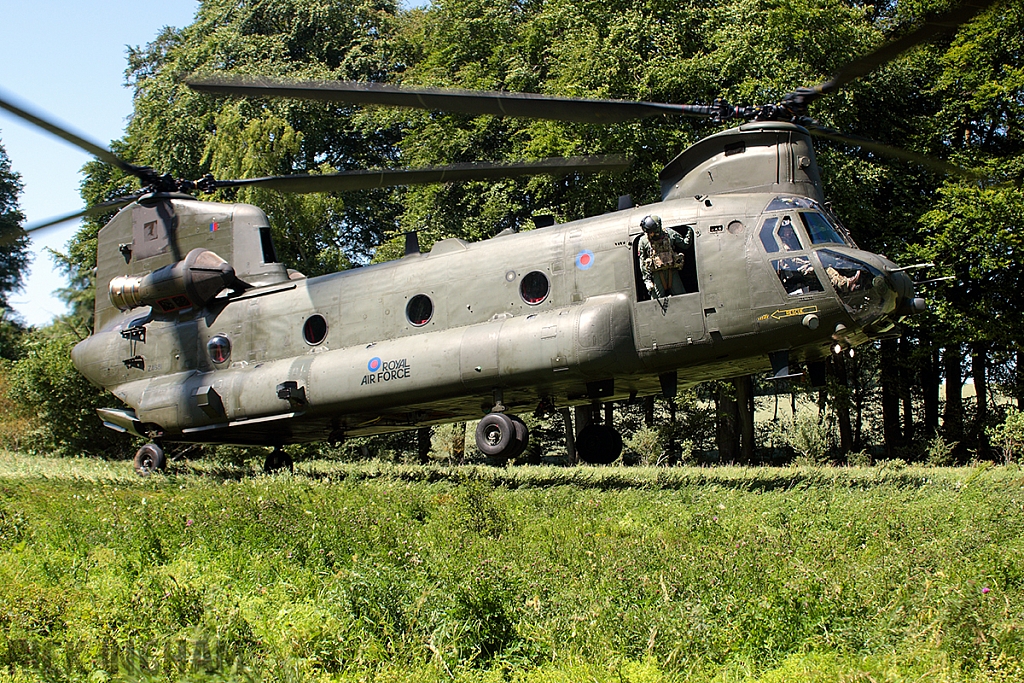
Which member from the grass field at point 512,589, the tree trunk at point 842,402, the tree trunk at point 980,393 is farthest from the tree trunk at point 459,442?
the grass field at point 512,589

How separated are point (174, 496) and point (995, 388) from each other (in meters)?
25.2

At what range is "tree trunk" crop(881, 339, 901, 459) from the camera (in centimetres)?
2769

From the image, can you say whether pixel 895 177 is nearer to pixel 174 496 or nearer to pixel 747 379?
pixel 747 379

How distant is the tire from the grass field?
7.51 feet

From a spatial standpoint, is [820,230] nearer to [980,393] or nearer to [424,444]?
[424,444]

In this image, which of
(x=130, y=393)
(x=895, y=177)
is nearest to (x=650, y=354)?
(x=130, y=393)

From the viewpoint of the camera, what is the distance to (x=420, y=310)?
1439cm

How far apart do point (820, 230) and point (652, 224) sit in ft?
7.59

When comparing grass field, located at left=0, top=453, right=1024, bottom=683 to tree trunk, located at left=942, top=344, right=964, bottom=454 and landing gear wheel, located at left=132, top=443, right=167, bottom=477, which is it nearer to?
landing gear wheel, located at left=132, top=443, right=167, bottom=477

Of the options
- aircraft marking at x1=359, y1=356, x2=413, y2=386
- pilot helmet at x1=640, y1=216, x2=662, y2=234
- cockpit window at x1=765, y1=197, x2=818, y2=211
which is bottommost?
aircraft marking at x1=359, y1=356, x2=413, y2=386

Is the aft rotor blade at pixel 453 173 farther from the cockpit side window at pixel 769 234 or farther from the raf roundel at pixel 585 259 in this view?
the cockpit side window at pixel 769 234

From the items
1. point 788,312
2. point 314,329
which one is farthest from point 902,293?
point 314,329

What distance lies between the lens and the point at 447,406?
1452 cm

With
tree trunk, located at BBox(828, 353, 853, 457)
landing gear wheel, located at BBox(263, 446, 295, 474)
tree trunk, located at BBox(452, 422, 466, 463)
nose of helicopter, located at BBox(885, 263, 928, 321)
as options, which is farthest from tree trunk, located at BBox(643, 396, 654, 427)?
nose of helicopter, located at BBox(885, 263, 928, 321)
